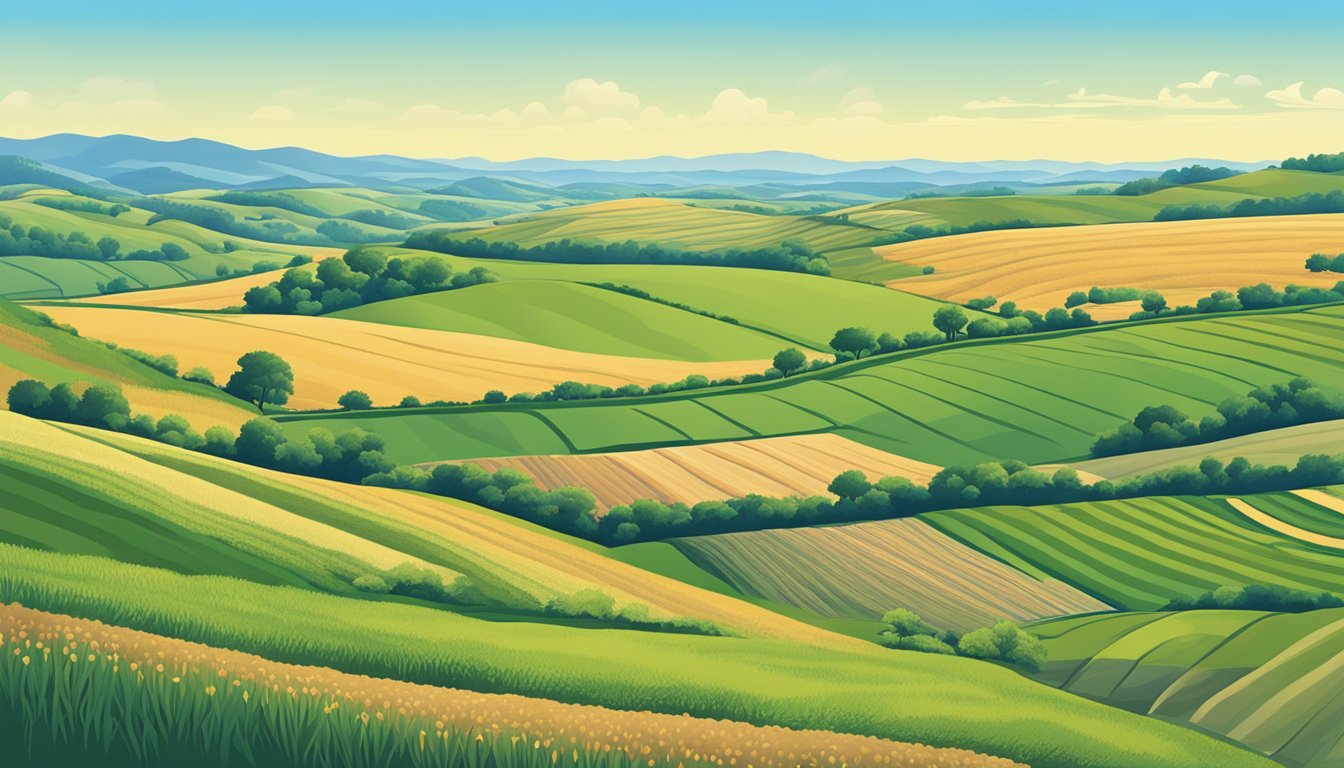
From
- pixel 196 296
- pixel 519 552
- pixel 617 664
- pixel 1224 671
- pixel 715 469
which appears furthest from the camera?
A: pixel 196 296

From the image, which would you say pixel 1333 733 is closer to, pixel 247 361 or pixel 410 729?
pixel 410 729

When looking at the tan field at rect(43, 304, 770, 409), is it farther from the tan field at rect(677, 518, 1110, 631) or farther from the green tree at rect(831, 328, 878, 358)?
the tan field at rect(677, 518, 1110, 631)

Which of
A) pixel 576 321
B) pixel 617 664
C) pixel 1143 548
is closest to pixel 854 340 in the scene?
pixel 576 321

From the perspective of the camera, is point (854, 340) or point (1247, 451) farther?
point (854, 340)

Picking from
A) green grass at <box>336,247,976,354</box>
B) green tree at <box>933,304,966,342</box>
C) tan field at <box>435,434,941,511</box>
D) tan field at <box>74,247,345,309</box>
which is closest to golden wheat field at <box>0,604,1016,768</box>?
tan field at <box>435,434,941,511</box>

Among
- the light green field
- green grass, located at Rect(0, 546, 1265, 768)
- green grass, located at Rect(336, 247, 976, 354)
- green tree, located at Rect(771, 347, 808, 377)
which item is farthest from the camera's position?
green grass, located at Rect(336, 247, 976, 354)

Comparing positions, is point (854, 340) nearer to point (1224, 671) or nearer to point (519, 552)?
point (519, 552)
